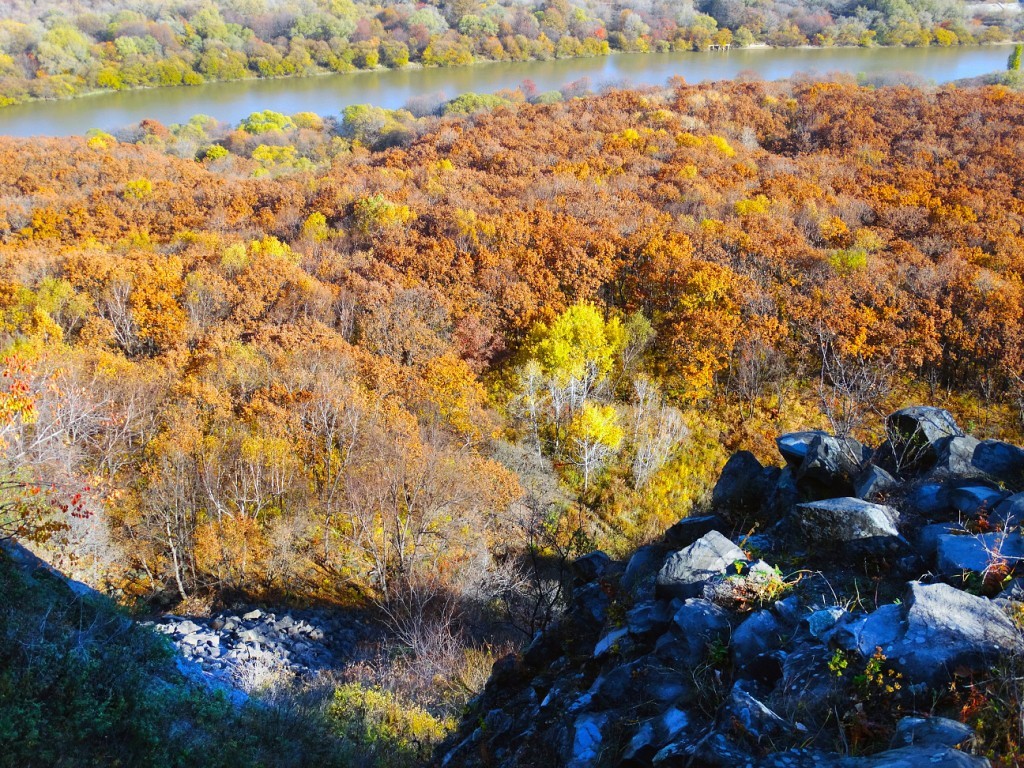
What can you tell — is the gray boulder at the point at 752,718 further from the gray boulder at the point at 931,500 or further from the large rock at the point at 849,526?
the gray boulder at the point at 931,500

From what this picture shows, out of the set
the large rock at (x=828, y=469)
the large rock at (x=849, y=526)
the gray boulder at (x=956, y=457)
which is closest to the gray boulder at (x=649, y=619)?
the large rock at (x=849, y=526)

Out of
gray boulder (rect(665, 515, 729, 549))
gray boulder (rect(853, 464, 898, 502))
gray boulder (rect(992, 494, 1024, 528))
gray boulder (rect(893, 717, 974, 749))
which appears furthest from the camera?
gray boulder (rect(665, 515, 729, 549))

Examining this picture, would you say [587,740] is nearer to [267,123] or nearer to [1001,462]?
[1001,462]

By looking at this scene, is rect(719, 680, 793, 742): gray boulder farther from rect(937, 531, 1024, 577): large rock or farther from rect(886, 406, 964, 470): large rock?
rect(886, 406, 964, 470): large rock

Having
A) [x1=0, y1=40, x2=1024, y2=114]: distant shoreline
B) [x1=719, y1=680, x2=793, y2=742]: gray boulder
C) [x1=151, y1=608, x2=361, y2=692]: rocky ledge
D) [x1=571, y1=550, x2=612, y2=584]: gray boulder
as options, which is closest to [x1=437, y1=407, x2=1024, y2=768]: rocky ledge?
[x1=719, y1=680, x2=793, y2=742]: gray boulder

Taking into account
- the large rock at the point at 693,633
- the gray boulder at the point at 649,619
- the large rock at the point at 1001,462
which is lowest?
the gray boulder at the point at 649,619

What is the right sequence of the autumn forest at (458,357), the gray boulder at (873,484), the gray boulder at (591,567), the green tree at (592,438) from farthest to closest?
the green tree at (592,438)
the autumn forest at (458,357)
the gray boulder at (591,567)
the gray boulder at (873,484)
